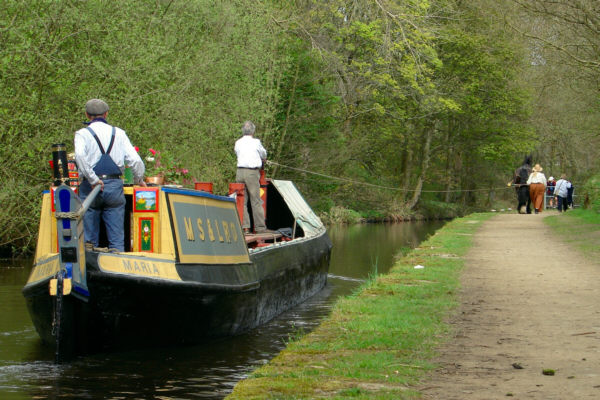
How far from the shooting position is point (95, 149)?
947cm

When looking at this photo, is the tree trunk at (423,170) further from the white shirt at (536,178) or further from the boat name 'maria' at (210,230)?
the boat name 'maria' at (210,230)

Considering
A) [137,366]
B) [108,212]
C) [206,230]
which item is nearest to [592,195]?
[206,230]

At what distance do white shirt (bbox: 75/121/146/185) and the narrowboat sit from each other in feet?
0.86

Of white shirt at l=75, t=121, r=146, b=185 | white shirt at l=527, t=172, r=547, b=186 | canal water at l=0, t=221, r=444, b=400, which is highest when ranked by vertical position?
white shirt at l=75, t=121, r=146, b=185

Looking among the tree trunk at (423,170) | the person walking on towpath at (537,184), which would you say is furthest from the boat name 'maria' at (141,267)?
the tree trunk at (423,170)

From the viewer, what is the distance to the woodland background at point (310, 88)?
1691 cm

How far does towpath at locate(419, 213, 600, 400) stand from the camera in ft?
20.1

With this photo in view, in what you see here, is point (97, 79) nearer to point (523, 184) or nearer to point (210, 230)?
point (210, 230)

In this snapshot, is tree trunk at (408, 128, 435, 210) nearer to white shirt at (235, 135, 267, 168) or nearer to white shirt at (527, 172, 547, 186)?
white shirt at (527, 172, 547, 186)

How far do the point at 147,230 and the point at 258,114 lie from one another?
18.0 metres

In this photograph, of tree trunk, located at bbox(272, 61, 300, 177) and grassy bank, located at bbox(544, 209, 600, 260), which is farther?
tree trunk, located at bbox(272, 61, 300, 177)

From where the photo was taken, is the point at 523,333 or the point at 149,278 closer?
the point at 523,333

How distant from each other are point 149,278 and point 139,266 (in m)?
0.17

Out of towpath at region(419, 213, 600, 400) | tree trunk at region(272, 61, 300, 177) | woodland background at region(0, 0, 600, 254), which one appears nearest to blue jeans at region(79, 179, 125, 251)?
towpath at region(419, 213, 600, 400)
